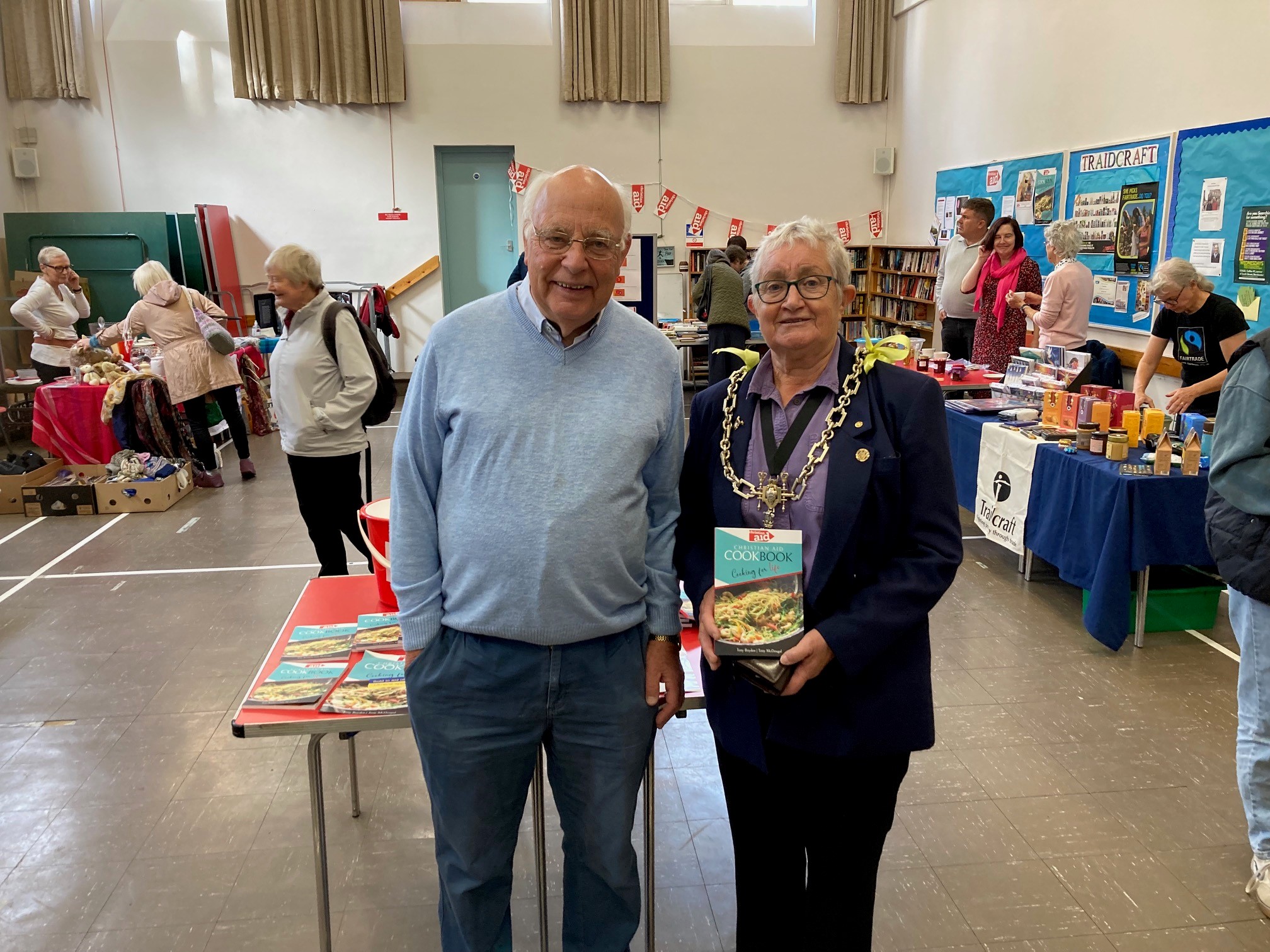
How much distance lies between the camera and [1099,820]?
258cm

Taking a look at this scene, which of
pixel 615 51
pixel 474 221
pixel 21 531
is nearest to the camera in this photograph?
pixel 21 531

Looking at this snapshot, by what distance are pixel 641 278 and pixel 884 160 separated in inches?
126

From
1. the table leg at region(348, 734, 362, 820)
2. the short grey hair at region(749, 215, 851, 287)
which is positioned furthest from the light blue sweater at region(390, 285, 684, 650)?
the table leg at region(348, 734, 362, 820)

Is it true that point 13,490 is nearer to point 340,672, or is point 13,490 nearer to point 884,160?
point 340,672

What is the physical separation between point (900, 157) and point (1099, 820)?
940 centimetres

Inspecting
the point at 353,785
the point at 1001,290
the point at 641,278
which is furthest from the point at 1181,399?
the point at 641,278

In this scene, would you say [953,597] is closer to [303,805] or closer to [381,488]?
[303,805]

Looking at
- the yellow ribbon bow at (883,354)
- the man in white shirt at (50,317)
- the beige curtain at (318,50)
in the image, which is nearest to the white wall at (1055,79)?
the yellow ribbon bow at (883,354)

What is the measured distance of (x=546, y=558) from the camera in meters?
1.47

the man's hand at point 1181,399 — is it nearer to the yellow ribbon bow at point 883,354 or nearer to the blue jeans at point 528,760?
the yellow ribbon bow at point 883,354

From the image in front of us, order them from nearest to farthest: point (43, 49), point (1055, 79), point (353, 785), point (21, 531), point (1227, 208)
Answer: point (353, 785) < point (1227, 208) < point (21, 531) < point (1055, 79) < point (43, 49)

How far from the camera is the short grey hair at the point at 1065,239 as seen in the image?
→ 541 centimetres

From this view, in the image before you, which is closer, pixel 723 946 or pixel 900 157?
pixel 723 946

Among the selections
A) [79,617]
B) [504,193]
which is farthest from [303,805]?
[504,193]
